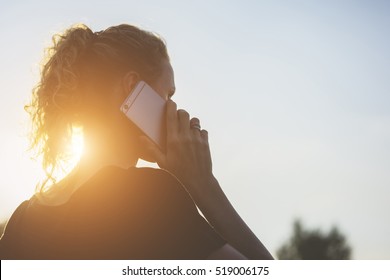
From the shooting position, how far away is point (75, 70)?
324cm

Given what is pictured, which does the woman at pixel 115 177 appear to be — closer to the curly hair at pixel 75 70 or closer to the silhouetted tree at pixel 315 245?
the curly hair at pixel 75 70

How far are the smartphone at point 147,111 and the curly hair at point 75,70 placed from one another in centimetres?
15

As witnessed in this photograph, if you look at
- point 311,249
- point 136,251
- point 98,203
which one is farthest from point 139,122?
point 311,249

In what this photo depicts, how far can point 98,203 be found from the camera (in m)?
2.49

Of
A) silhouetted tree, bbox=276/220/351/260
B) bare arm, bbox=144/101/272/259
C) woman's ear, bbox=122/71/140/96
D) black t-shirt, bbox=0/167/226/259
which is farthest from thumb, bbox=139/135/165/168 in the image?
silhouetted tree, bbox=276/220/351/260

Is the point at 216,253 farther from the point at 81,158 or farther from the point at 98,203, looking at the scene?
the point at 81,158

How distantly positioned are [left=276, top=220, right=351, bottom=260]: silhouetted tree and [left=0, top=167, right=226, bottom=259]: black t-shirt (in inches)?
2486

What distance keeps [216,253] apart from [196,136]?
0.99 m

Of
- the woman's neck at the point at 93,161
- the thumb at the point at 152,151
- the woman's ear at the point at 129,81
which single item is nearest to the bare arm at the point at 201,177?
the thumb at the point at 152,151

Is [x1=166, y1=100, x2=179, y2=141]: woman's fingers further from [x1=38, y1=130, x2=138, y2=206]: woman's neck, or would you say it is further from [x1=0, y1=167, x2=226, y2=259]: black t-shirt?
[x1=0, y1=167, x2=226, y2=259]: black t-shirt

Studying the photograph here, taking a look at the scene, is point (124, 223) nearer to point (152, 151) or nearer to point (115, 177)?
point (115, 177)

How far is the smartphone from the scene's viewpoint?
10.3ft

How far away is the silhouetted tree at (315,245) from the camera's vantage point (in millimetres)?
63469

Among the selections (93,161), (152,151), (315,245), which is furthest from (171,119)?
(315,245)
